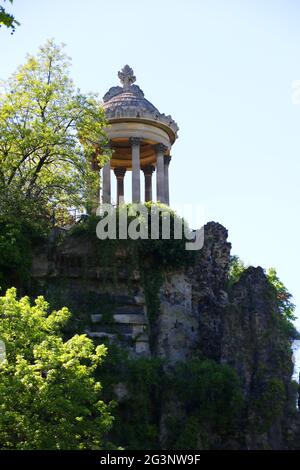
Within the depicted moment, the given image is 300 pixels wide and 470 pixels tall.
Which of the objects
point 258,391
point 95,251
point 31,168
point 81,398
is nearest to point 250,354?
point 258,391

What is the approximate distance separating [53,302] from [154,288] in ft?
16.0

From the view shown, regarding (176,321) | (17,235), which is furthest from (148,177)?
(17,235)

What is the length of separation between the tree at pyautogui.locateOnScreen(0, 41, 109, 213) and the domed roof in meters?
7.37

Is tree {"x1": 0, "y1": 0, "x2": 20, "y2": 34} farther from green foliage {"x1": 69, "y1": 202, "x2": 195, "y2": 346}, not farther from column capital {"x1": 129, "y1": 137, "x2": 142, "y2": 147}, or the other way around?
column capital {"x1": 129, "y1": 137, "x2": 142, "y2": 147}

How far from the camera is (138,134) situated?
45.8 metres

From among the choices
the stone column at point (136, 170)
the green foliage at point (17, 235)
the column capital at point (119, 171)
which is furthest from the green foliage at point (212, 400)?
the column capital at point (119, 171)

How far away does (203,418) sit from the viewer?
2928 cm

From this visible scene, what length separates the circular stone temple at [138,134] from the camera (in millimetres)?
45438

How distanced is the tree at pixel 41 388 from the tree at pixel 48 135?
439 inches

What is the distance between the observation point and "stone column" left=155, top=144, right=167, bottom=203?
4613 cm

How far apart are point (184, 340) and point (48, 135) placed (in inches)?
449

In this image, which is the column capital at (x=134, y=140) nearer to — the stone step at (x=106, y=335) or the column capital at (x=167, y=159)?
the column capital at (x=167, y=159)

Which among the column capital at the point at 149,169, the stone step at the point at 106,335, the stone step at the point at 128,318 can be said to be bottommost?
the stone step at the point at 106,335
